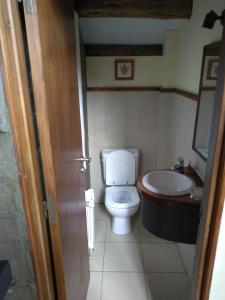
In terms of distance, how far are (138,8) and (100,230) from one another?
222cm

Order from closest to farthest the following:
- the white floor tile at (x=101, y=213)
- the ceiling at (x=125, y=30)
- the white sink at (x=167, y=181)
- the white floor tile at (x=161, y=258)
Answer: the white sink at (x=167, y=181) → the white floor tile at (x=161, y=258) → the ceiling at (x=125, y=30) → the white floor tile at (x=101, y=213)

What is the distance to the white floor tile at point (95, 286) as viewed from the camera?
5.59 feet

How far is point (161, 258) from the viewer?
2.08 metres

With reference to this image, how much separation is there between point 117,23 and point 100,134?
A: 1188 mm

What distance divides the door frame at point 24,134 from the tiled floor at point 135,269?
102 centimetres

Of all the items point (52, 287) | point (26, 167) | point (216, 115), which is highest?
point (216, 115)

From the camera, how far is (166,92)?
8.07ft

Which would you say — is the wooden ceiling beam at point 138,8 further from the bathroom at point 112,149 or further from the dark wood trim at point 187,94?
the dark wood trim at point 187,94

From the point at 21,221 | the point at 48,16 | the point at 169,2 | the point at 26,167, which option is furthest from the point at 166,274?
the point at 169,2

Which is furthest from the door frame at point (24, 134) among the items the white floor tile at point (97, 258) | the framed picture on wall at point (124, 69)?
the framed picture on wall at point (124, 69)

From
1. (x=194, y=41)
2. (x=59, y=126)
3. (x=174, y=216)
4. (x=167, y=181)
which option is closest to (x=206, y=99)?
(x=194, y=41)

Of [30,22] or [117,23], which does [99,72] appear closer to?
[117,23]

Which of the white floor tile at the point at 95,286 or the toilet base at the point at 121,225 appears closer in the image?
the white floor tile at the point at 95,286

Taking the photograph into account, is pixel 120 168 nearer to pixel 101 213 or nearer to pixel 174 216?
pixel 101 213
